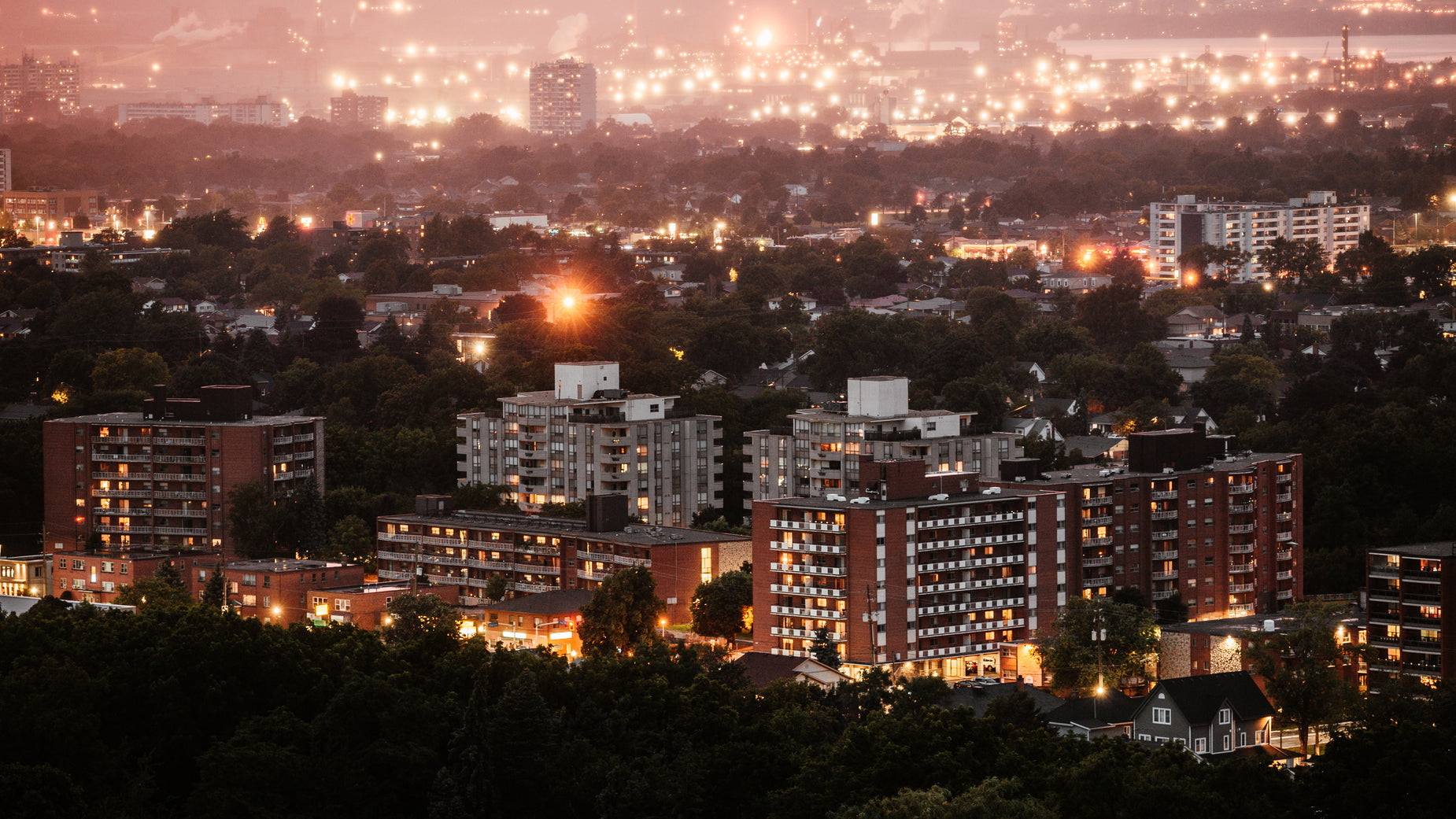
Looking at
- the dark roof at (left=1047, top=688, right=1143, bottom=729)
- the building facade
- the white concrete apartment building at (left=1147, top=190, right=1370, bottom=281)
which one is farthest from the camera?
the building facade

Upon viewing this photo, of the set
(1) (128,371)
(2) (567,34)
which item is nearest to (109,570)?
(1) (128,371)

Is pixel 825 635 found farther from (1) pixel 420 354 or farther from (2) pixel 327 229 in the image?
(2) pixel 327 229

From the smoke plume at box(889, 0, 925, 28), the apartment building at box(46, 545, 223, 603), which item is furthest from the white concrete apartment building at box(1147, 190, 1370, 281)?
the smoke plume at box(889, 0, 925, 28)

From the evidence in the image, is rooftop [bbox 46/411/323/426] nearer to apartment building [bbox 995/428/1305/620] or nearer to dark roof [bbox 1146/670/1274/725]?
apartment building [bbox 995/428/1305/620]

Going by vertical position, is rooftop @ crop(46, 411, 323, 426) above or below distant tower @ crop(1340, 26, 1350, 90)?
below

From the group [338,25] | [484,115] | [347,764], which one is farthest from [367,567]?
[338,25]

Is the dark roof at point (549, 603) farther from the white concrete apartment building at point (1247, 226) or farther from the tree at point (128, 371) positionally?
the white concrete apartment building at point (1247, 226)

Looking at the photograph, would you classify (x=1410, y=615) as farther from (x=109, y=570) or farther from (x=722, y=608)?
(x=109, y=570)
